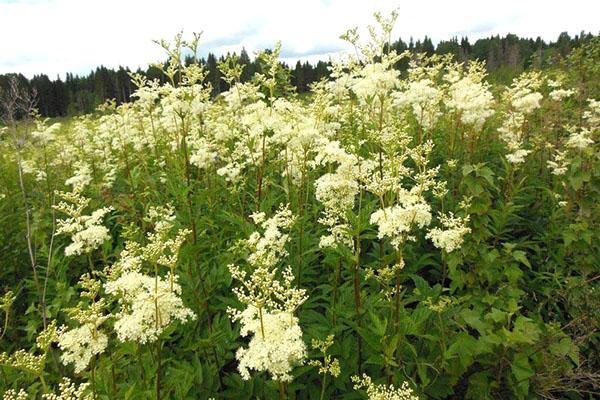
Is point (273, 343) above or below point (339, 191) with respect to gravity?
below

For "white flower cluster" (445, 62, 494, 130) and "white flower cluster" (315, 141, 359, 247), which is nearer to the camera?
"white flower cluster" (315, 141, 359, 247)

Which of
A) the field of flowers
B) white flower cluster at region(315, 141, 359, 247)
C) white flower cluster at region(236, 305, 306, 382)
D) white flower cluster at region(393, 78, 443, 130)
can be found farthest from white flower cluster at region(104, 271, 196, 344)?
white flower cluster at region(393, 78, 443, 130)

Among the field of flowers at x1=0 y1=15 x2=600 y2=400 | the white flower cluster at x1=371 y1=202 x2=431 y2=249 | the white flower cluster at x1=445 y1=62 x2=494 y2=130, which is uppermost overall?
the white flower cluster at x1=445 y1=62 x2=494 y2=130

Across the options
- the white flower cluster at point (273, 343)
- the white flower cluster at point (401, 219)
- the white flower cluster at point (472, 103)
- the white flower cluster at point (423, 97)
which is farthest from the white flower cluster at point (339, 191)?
the white flower cluster at point (472, 103)

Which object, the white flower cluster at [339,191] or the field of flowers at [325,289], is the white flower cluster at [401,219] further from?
the white flower cluster at [339,191]

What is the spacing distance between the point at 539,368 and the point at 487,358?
19.3 inches

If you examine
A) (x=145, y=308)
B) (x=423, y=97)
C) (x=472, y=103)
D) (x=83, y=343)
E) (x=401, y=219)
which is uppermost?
(x=423, y=97)

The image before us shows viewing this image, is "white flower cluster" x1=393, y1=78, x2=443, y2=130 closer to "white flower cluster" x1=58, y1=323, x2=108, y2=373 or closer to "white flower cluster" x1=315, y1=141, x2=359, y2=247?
"white flower cluster" x1=315, y1=141, x2=359, y2=247

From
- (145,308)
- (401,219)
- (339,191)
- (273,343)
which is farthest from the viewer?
(339,191)

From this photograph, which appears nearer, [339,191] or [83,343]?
[83,343]

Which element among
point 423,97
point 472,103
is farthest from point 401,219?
point 423,97

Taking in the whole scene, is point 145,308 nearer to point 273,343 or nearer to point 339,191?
point 273,343

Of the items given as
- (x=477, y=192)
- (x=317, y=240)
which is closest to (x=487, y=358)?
(x=477, y=192)

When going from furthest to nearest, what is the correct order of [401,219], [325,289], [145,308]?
1. [325,289]
2. [401,219]
3. [145,308]
